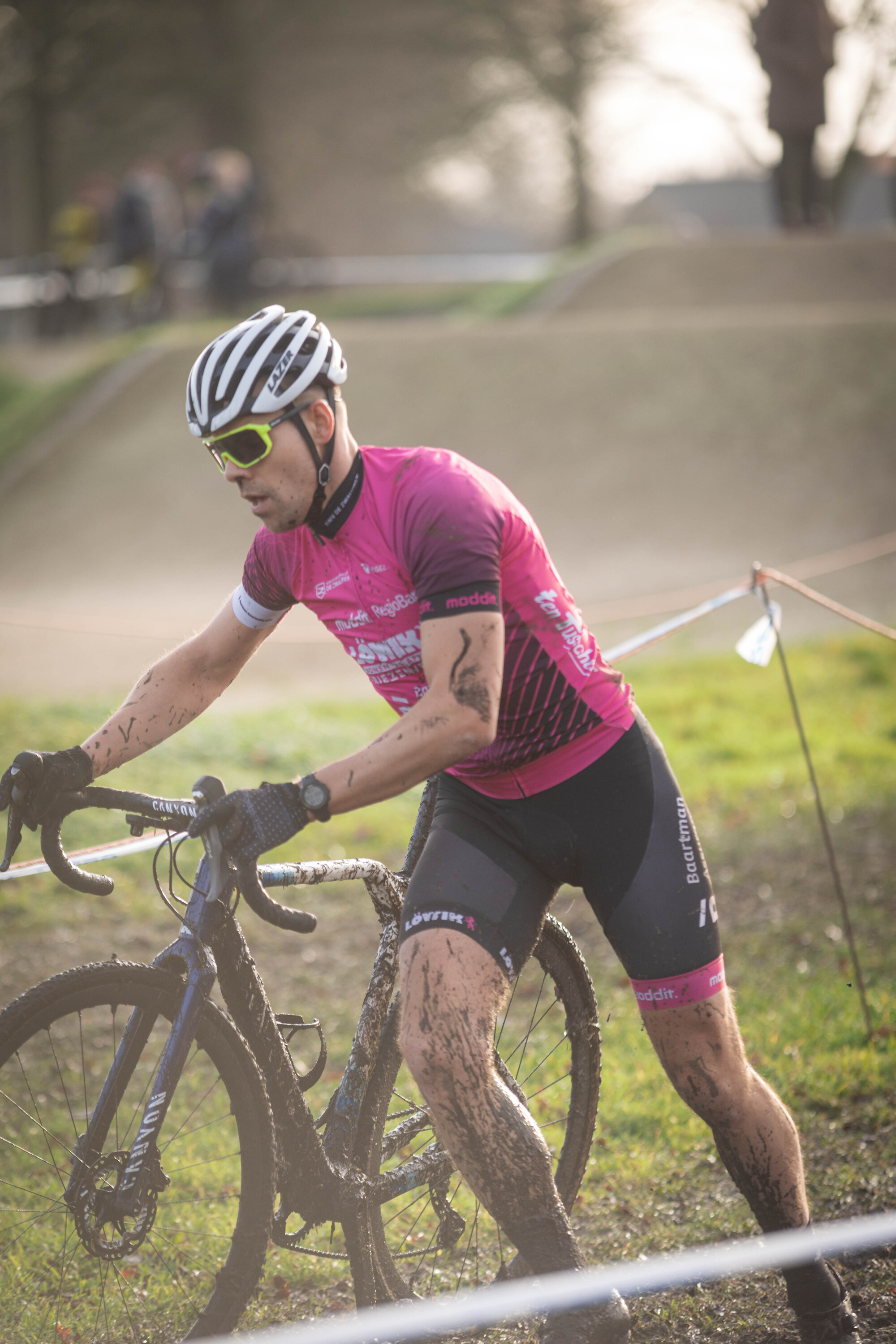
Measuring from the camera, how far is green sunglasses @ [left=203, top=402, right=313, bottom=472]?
8.10 ft

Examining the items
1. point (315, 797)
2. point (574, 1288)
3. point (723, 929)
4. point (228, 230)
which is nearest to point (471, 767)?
point (315, 797)

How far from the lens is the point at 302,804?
2.27 m

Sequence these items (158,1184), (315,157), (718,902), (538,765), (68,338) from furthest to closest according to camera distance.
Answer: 1. (315,157)
2. (68,338)
3. (718,902)
4. (538,765)
5. (158,1184)

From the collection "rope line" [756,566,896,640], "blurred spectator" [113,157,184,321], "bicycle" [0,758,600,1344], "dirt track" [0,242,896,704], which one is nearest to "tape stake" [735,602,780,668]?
"rope line" [756,566,896,640]

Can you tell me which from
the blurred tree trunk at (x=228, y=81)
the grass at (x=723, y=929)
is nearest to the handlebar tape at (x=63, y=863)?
the grass at (x=723, y=929)

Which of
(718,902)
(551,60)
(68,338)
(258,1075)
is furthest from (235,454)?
(551,60)

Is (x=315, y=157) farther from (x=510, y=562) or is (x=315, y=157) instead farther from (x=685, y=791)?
(x=510, y=562)

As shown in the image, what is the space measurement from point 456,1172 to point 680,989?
895mm

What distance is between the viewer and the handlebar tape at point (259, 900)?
223 cm

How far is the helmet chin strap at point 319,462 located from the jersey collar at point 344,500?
0.02 metres

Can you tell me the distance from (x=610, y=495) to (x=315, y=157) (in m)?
30.2

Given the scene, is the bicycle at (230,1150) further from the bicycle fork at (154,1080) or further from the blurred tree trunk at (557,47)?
the blurred tree trunk at (557,47)

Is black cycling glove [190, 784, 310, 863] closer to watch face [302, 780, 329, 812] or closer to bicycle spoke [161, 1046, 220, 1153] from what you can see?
watch face [302, 780, 329, 812]

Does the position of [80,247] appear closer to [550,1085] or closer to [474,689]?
[550,1085]
